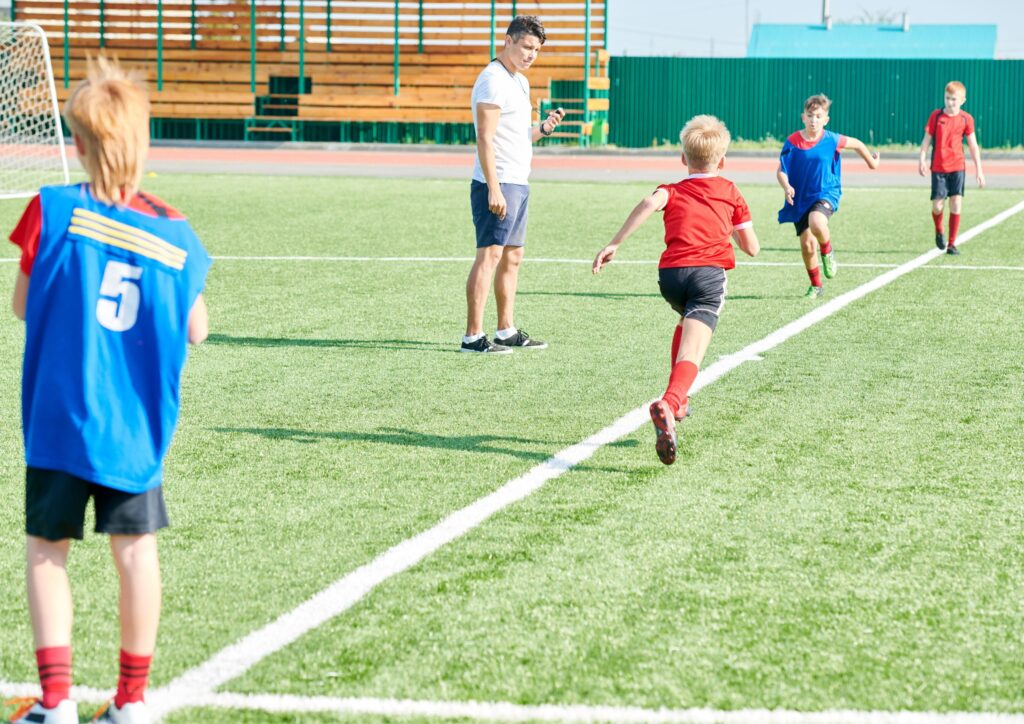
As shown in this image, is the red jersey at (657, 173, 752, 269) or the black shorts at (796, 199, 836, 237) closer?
the red jersey at (657, 173, 752, 269)

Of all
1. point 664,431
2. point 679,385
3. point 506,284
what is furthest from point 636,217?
point 506,284

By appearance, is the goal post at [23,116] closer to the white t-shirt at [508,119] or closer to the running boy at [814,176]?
the running boy at [814,176]

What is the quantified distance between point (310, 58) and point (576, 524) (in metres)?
38.6

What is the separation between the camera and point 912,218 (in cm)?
1936

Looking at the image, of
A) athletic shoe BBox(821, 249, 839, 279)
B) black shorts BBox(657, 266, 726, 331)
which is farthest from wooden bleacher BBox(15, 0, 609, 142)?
black shorts BBox(657, 266, 726, 331)

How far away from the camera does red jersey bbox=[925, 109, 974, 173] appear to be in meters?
15.6

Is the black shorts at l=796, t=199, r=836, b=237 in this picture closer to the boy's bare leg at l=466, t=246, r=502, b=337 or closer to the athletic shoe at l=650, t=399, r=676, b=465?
the boy's bare leg at l=466, t=246, r=502, b=337

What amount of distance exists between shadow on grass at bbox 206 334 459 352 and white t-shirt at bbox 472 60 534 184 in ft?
3.63

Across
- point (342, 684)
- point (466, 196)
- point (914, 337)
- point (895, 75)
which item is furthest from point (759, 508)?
point (895, 75)

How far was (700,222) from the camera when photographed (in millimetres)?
6641

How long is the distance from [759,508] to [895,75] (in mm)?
38947

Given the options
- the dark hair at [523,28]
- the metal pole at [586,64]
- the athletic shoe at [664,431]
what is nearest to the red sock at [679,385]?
the athletic shoe at [664,431]

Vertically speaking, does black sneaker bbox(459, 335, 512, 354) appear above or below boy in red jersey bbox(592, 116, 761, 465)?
Result: below

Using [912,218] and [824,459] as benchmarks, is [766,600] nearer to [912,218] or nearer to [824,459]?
[824,459]
